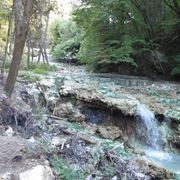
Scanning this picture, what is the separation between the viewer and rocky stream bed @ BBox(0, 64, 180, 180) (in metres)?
4.85

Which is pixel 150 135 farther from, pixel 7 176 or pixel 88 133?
pixel 7 176

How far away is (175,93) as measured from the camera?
11.4 m

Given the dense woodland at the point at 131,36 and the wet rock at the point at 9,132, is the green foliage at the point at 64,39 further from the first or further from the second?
the wet rock at the point at 9,132

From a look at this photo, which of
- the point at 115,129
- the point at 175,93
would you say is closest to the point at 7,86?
the point at 115,129

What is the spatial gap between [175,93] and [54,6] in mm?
8403

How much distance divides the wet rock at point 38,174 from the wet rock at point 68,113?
367cm

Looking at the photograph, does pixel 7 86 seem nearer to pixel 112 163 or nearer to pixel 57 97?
pixel 57 97

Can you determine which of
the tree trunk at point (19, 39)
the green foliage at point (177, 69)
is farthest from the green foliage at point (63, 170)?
the green foliage at point (177, 69)

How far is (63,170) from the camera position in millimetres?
4668

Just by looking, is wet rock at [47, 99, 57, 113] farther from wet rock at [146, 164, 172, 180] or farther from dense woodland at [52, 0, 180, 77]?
dense woodland at [52, 0, 180, 77]

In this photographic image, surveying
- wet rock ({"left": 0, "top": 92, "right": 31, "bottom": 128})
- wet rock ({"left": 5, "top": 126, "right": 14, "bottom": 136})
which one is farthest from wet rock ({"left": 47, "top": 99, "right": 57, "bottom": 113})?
wet rock ({"left": 5, "top": 126, "right": 14, "bottom": 136})

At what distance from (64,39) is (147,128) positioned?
2032 centimetres

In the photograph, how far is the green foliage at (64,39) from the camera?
24703 millimetres

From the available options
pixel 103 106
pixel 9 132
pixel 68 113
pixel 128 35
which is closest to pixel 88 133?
pixel 68 113
